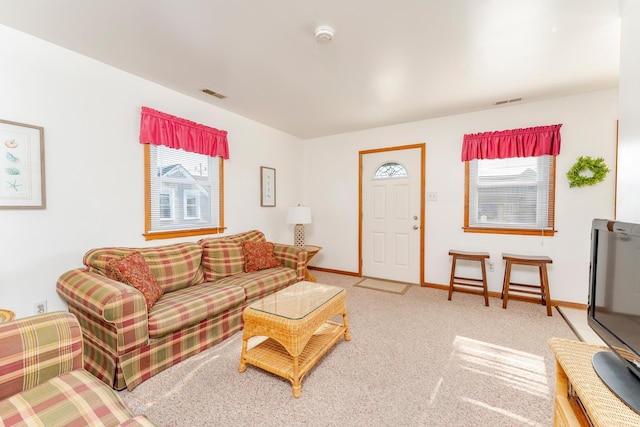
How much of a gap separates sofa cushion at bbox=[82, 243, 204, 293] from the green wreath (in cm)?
415

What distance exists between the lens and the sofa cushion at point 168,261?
2.12m

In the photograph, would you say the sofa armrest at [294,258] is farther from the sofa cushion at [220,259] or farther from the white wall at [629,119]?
the white wall at [629,119]

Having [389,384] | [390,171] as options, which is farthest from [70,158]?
[390,171]

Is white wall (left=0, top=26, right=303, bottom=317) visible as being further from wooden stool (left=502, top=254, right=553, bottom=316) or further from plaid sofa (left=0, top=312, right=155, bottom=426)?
wooden stool (left=502, top=254, right=553, bottom=316)

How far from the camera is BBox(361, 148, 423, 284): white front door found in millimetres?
3963

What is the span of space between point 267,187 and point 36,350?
3193 mm

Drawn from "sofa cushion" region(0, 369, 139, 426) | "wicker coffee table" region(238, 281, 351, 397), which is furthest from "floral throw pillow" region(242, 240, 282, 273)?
"sofa cushion" region(0, 369, 139, 426)

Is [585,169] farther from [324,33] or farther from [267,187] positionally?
[267,187]

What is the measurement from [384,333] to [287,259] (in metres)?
1.42

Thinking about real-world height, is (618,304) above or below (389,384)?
above

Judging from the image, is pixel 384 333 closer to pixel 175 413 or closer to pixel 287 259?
pixel 287 259

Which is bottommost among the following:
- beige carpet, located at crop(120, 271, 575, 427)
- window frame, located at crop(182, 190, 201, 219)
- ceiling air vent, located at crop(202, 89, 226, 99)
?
beige carpet, located at crop(120, 271, 575, 427)

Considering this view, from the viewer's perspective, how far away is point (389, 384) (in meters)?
1.77

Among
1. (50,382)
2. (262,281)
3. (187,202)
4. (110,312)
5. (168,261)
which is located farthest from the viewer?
(187,202)
